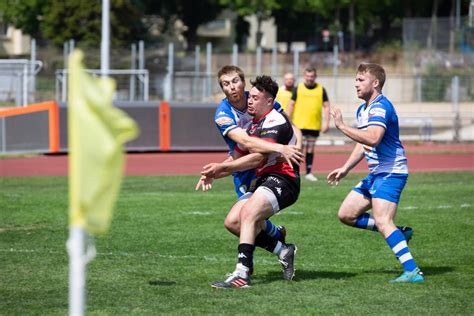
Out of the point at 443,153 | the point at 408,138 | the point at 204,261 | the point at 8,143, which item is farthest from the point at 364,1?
the point at 204,261

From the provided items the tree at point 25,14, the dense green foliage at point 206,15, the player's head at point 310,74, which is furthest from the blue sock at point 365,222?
the tree at point 25,14

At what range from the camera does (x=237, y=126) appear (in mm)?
8555

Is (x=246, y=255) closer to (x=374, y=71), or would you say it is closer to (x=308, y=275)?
(x=308, y=275)

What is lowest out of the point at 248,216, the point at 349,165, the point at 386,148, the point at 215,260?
the point at 215,260

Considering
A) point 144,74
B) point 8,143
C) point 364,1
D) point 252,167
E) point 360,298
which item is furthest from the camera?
point 364,1

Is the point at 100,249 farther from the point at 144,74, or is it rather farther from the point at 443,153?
the point at 144,74

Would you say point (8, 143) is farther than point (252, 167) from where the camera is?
Yes

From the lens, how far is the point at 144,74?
34.4m

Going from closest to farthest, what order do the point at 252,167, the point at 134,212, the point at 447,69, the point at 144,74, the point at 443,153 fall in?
the point at 252,167, the point at 134,212, the point at 443,153, the point at 144,74, the point at 447,69

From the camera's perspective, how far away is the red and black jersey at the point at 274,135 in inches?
322

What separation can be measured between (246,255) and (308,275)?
3.22ft

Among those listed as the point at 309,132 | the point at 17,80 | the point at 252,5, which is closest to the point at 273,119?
the point at 309,132

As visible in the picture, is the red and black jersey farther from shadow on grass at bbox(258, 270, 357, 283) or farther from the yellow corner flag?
the yellow corner flag

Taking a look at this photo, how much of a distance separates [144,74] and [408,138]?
10004 millimetres
